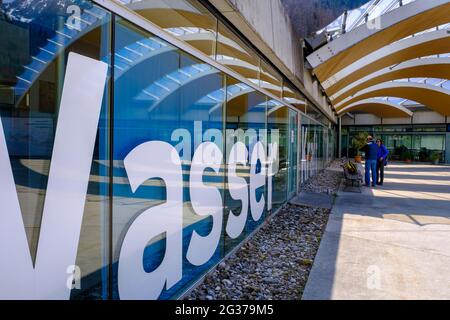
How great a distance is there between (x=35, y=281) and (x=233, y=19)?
3923 mm

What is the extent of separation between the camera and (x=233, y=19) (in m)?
4.84

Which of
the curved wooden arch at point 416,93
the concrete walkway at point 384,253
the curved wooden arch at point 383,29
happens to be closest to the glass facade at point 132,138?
the concrete walkway at point 384,253

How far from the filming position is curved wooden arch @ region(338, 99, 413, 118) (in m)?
31.8

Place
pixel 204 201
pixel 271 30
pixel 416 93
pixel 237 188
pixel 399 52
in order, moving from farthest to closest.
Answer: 1. pixel 416 93
2. pixel 399 52
3. pixel 271 30
4. pixel 237 188
5. pixel 204 201

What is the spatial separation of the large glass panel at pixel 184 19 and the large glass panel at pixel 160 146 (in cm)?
18

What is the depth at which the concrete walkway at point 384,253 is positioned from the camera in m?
4.26

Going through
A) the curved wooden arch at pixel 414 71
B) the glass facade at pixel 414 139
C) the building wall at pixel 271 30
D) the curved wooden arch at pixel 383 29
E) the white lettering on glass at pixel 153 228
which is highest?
the curved wooden arch at pixel 414 71

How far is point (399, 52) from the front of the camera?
15312mm

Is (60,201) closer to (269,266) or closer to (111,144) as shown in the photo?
(111,144)

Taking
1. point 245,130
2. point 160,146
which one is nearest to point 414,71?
point 245,130

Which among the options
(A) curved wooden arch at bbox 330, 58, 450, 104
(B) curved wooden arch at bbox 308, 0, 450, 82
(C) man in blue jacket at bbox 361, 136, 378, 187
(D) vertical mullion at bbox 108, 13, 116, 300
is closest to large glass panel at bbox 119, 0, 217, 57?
(D) vertical mullion at bbox 108, 13, 116, 300

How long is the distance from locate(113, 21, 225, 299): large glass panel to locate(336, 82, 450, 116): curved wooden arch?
80.3ft

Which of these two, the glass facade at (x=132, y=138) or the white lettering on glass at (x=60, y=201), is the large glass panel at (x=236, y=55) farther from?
the white lettering on glass at (x=60, y=201)

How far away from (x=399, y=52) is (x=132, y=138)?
15386mm
